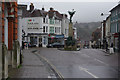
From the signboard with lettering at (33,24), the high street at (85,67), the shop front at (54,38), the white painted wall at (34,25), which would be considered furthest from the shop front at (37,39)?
the high street at (85,67)

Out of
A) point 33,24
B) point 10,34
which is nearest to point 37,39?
point 33,24

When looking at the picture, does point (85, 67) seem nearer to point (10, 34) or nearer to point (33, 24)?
point (10, 34)

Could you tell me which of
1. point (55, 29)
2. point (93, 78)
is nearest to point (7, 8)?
point (93, 78)

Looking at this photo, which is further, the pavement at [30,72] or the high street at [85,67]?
the high street at [85,67]

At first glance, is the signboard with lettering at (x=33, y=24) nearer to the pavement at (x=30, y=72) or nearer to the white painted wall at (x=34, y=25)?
the white painted wall at (x=34, y=25)

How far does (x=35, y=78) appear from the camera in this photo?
11.0 meters

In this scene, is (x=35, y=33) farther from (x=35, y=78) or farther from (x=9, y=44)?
(x=35, y=78)

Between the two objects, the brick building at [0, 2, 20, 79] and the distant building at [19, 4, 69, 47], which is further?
the distant building at [19, 4, 69, 47]

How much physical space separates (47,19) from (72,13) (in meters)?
21.1

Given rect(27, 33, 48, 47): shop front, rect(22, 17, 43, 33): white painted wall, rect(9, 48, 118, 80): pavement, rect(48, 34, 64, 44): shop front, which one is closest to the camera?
rect(9, 48, 118, 80): pavement

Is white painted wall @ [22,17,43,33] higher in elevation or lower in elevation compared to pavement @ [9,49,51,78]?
higher

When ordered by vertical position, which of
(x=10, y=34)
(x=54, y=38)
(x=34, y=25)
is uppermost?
(x=34, y=25)

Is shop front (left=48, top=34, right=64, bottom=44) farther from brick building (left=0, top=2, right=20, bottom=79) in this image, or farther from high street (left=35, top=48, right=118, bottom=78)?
brick building (left=0, top=2, right=20, bottom=79)

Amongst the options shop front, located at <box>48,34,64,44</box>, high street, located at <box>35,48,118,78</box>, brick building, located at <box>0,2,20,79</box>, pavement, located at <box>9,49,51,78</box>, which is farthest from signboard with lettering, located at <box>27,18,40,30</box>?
pavement, located at <box>9,49,51,78</box>
